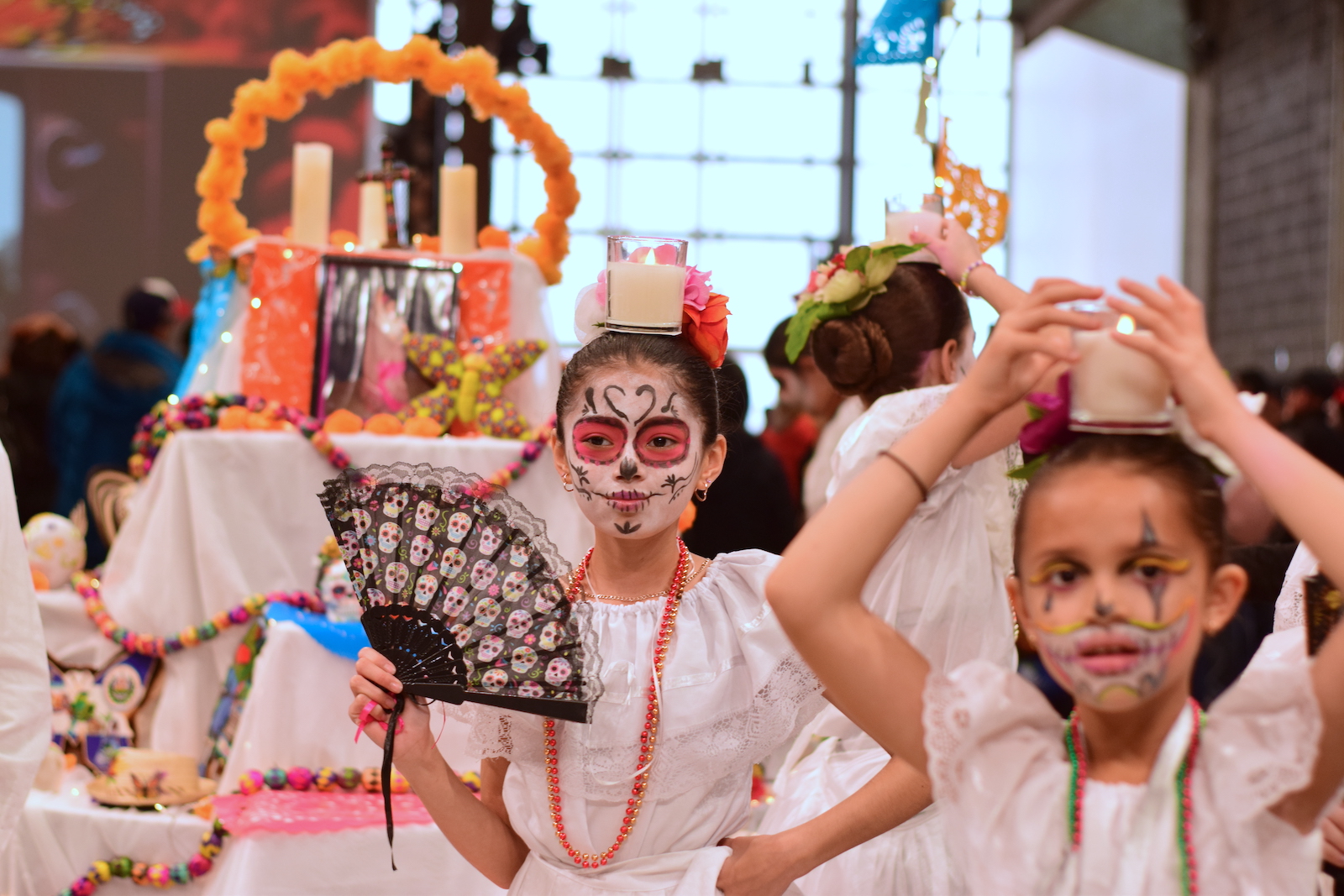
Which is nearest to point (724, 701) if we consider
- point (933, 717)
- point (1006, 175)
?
point (933, 717)

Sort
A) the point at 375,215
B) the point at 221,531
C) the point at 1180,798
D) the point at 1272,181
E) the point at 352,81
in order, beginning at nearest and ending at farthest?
the point at 1180,798 < the point at 221,531 < the point at 352,81 < the point at 375,215 < the point at 1272,181

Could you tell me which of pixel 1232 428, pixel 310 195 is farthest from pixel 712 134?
pixel 1232 428

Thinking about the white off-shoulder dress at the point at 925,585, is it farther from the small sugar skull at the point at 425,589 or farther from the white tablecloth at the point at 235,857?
the small sugar skull at the point at 425,589

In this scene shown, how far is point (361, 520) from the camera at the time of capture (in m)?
1.73

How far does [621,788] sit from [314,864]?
4.18ft

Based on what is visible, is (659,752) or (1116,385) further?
(659,752)

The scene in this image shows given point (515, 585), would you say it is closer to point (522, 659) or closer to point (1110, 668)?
point (522, 659)

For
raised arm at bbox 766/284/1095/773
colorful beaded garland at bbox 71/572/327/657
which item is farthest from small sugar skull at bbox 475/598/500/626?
colorful beaded garland at bbox 71/572/327/657

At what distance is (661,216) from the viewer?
1038 centimetres

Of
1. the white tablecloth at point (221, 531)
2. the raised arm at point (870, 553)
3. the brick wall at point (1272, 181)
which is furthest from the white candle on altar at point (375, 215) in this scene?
the brick wall at point (1272, 181)

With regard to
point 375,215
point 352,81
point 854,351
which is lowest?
point 854,351

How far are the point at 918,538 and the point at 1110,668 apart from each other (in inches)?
44.2

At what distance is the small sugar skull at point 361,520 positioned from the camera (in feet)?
5.65

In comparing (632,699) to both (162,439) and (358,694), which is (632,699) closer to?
(358,694)
